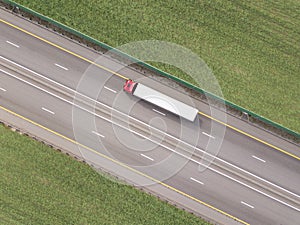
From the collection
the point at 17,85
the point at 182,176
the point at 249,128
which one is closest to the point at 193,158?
the point at 182,176

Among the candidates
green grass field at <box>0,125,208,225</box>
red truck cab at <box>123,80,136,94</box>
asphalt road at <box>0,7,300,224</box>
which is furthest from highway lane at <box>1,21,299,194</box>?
green grass field at <box>0,125,208,225</box>

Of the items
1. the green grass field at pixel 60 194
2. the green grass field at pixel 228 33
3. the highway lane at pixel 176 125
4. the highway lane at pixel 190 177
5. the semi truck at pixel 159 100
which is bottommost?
the green grass field at pixel 60 194

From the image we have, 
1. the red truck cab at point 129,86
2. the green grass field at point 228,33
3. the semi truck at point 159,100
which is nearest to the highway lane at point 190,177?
the red truck cab at point 129,86

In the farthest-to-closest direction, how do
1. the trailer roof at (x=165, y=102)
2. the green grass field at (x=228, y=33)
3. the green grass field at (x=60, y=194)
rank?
the green grass field at (x=60, y=194) < the green grass field at (x=228, y=33) < the trailer roof at (x=165, y=102)

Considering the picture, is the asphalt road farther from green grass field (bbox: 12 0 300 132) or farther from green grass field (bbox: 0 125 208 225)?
green grass field (bbox: 12 0 300 132)

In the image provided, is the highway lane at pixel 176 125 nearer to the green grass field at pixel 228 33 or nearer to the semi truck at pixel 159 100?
the semi truck at pixel 159 100

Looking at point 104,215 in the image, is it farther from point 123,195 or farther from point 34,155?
point 34,155
